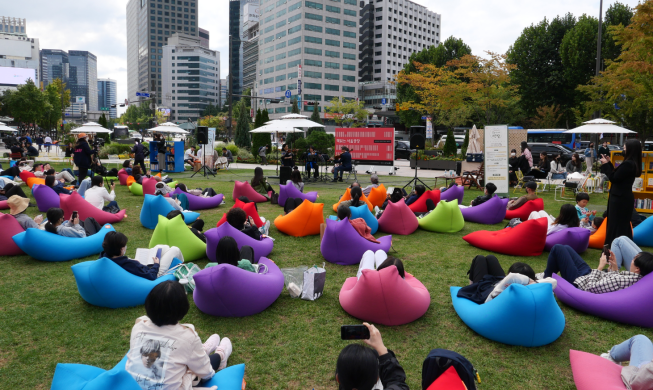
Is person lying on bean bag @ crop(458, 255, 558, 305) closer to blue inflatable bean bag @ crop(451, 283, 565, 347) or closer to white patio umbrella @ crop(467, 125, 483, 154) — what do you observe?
blue inflatable bean bag @ crop(451, 283, 565, 347)

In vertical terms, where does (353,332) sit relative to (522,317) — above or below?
above

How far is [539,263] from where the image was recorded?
6535mm

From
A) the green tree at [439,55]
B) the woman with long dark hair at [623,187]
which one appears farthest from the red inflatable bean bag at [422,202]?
the green tree at [439,55]

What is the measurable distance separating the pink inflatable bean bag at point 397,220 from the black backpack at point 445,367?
5501 millimetres

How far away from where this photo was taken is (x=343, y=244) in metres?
6.11

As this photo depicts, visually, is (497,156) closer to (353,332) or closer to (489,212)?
(489,212)

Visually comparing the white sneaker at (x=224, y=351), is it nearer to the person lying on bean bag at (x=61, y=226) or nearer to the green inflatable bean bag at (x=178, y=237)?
the green inflatable bean bag at (x=178, y=237)

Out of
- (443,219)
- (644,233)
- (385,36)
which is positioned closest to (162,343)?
(443,219)

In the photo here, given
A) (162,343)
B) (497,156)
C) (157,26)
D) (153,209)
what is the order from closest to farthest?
(162,343), (153,209), (497,156), (157,26)

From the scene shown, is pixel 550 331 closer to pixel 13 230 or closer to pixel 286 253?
pixel 286 253

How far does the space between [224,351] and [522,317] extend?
2.56m

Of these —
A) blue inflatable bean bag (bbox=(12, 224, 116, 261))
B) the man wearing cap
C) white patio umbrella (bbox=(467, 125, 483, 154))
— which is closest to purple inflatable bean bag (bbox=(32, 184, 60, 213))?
the man wearing cap

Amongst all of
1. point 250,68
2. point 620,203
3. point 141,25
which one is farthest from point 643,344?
point 141,25

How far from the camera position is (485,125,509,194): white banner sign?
1323 cm
